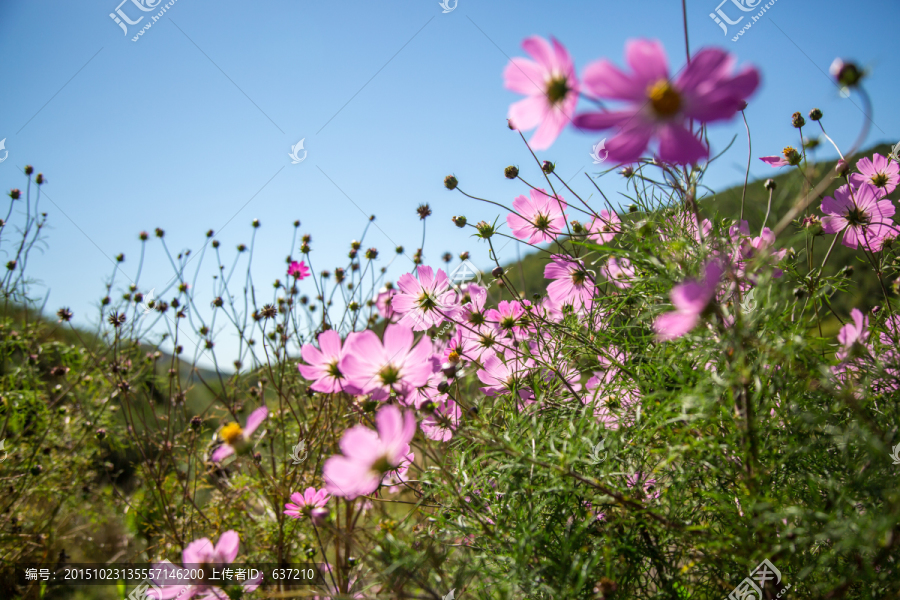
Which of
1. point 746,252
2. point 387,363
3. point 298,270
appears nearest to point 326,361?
point 387,363

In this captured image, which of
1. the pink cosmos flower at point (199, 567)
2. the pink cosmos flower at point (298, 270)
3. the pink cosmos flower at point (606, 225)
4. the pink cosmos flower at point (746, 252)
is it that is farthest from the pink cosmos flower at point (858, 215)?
the pink cosmos flower at point (298, 270)

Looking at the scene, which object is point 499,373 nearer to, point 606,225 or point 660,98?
point 606,225

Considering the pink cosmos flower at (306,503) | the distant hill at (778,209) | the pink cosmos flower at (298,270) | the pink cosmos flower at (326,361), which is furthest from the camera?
the pink cosmos flower at (298,270)

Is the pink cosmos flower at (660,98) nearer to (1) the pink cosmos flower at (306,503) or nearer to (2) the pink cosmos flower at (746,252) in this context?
(2) the pink cosmos flower at (746,252)

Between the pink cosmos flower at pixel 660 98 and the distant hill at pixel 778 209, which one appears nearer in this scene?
the pink cosmos flower at pixel 660 98

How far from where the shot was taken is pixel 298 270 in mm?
1252

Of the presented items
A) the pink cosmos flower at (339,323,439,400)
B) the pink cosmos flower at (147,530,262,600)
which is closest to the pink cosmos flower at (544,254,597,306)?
the pink cosmos flower at (339,323,439,400)

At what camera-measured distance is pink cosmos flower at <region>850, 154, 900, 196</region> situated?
682mm

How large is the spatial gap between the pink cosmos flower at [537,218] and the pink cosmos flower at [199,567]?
0.62m

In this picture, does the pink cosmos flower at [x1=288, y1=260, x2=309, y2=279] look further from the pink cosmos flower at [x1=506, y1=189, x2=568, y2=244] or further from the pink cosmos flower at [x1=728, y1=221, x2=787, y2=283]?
the pink cosmos flower at [x1=728, y1=221, x2=787, y2=283]

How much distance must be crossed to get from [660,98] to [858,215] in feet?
2.06

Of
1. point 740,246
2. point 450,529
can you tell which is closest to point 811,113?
point 740,246

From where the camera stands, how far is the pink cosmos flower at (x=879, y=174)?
2.24 ft

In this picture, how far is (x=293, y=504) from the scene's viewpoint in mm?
672
